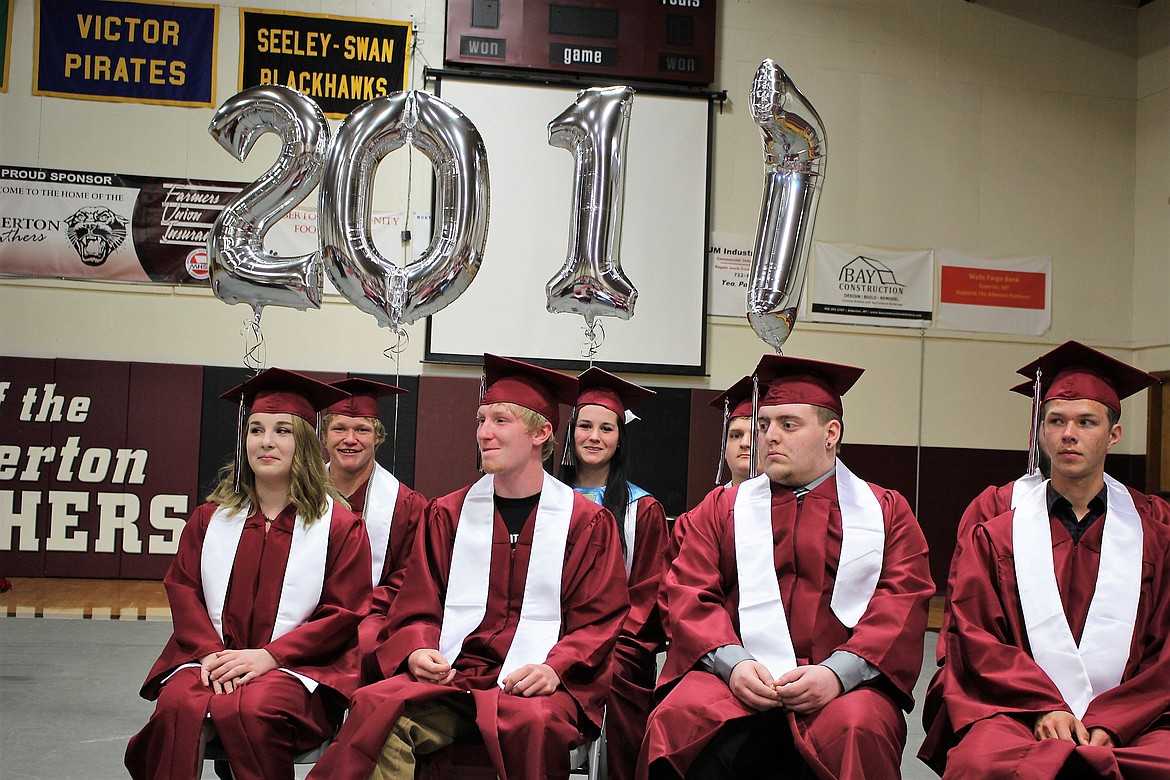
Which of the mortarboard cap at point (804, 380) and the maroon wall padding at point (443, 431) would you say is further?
the maroon wall padding at point (443, 431)

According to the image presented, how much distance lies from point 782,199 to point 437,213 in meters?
1.36

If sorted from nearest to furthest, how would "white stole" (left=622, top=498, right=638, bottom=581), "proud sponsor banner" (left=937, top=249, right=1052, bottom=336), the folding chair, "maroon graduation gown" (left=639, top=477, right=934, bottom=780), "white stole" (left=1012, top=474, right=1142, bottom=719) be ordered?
"maroon graduation gown" (left=639, top=477, right=934, bottom=780), "white stole" (left=1012, top=474, right=1142, bottom=719), the folding chair, "white stole" (left=622, top=498, right=638, bottom=581), "proud sponsor banner" (left=937, top=249, right=1052, bottom=336)

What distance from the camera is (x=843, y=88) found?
9.86 meters

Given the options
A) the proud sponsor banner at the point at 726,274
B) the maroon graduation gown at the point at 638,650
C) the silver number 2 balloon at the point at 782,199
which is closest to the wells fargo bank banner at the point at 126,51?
the proud sponsor banner at the point at 726,274

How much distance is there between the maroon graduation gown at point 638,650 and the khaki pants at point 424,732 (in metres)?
0.68

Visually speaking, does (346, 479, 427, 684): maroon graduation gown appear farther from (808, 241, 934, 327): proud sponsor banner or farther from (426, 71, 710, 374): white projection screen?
(808, 241, 934, 327): proud sponsor banner

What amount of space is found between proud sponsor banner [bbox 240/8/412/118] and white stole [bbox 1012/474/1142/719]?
745cm

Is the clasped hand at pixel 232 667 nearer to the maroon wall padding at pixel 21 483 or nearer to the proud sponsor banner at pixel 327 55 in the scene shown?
the maroon wall padding at pixel 21 483

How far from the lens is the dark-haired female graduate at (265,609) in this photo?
296 cm

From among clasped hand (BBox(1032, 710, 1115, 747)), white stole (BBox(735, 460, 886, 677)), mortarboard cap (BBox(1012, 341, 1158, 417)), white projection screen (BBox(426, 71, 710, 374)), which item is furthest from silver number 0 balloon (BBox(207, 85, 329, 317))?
white projection screen (BBox(426, 71, 710, 374))

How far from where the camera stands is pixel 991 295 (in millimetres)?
9930

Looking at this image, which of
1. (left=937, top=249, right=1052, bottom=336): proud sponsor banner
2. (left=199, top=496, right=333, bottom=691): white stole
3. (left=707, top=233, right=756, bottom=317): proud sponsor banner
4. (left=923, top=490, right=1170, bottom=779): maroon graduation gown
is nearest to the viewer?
(left=923, top=490, right=1170, bottom=779): maroon graduation gown

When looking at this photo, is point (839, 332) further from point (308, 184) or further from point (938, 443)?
point (308, 184)

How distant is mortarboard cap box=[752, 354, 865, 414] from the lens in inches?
129
